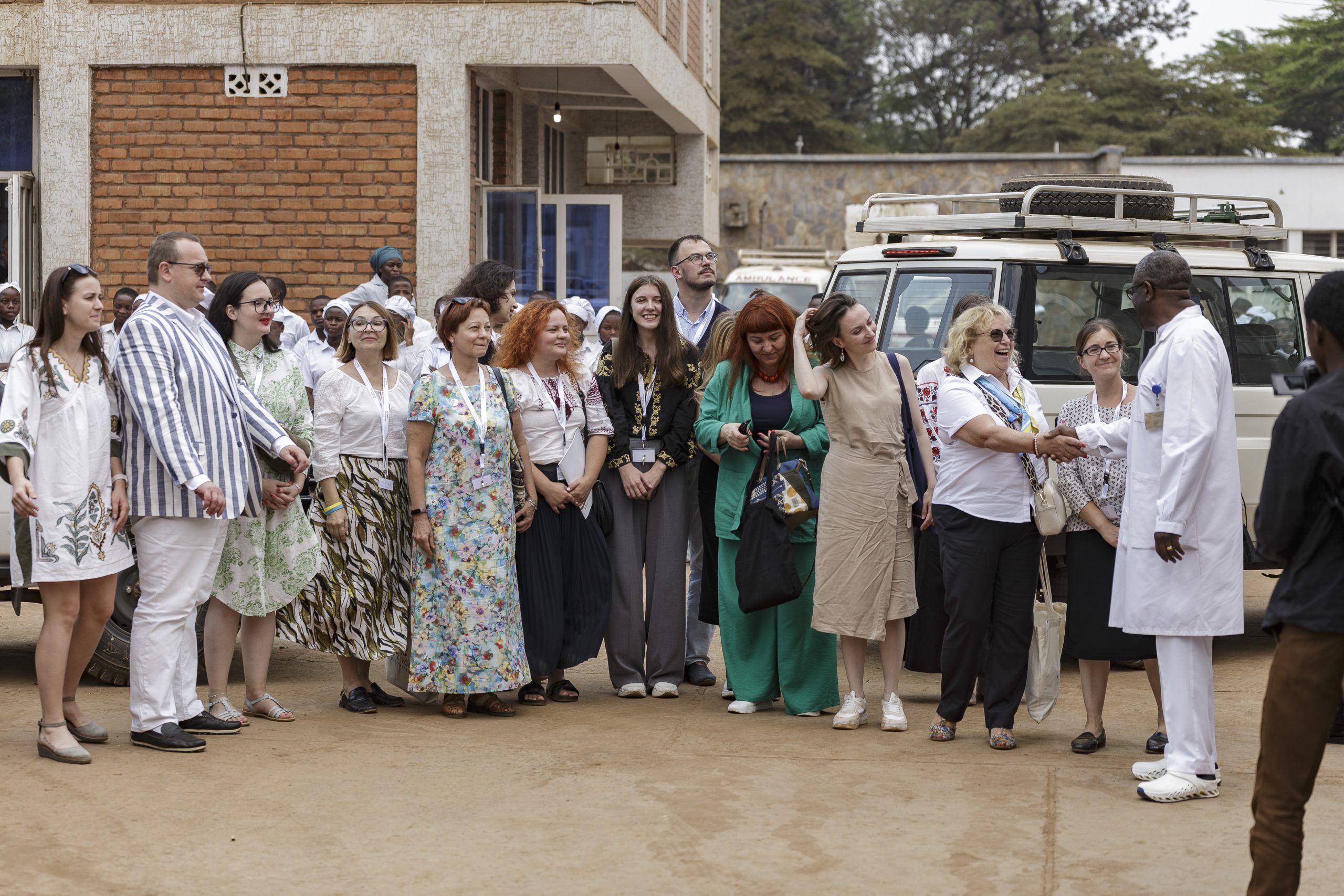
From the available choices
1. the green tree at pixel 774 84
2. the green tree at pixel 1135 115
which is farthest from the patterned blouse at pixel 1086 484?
the green tree at pixel 774 84

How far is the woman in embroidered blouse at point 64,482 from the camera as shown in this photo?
604 centimetres

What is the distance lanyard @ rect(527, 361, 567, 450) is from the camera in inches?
296

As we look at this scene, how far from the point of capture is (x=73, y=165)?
506 inches

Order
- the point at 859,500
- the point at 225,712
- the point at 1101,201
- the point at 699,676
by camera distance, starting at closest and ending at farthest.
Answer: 1. the point at 225,712
2. the point at 859,500
3. the point at 699,676
4. the point at 1101,201

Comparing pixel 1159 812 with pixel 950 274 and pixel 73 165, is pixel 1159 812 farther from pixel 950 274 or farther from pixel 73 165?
pixel 73 165

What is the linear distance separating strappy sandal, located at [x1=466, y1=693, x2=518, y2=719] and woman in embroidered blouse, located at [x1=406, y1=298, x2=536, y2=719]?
14cm

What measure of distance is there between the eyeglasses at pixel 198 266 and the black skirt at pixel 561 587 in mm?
1848

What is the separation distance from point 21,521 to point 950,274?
475cm

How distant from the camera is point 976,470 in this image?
6570 millimetres

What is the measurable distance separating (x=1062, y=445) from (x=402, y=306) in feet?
18.9

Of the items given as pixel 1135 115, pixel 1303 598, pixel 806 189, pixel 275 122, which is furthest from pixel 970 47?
pixel 1303 598

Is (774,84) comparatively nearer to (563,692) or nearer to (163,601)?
(563,692)

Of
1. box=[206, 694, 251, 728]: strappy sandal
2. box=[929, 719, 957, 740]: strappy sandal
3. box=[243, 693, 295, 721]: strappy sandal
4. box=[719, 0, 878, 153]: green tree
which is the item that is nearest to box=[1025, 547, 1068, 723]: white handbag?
box=[929, 719, 957, 740]: strappy sandal

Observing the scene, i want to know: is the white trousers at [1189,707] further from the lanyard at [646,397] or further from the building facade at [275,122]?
the building facade at [275,122]
